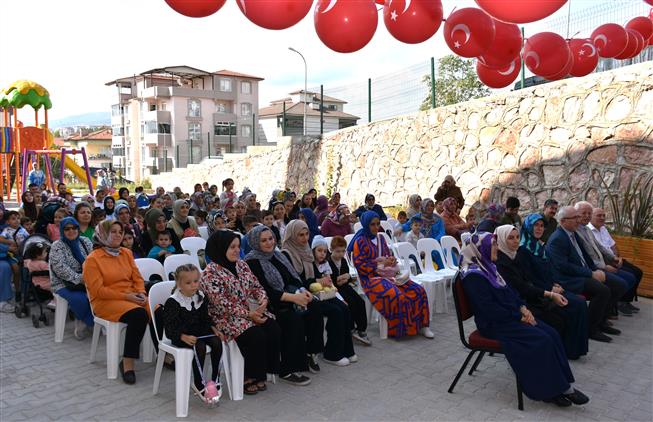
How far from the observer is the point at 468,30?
5.09 meters

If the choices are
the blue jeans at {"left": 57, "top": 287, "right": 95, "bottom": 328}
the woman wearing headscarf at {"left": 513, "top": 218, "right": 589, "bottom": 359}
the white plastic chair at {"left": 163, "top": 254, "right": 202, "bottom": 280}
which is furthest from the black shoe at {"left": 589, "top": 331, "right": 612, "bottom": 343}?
the blue jeans at {"left": 57, "top": 287, "right": 95, "bottom": 328}

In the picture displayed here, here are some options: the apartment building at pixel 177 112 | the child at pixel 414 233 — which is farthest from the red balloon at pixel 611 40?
the apartment building at pixel 177 112

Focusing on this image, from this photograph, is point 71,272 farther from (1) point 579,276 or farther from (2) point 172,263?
(1) point 579,276

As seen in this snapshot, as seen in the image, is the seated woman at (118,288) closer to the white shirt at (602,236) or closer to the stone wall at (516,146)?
the white shirt at (602,236)

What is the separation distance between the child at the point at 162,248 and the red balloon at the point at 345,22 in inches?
112

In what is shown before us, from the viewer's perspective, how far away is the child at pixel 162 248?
18.4 feet

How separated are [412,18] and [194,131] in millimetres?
45269

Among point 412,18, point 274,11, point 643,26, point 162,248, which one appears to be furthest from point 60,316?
point 643,26

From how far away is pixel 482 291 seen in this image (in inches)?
156

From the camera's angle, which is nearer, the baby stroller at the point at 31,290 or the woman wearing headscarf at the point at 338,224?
the baby stroller at the point at 31,290

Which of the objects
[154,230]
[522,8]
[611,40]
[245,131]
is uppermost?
[245,131]

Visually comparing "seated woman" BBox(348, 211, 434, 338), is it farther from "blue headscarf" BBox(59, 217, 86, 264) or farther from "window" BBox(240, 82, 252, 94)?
"window" BBox(240, 82, 252, 94)

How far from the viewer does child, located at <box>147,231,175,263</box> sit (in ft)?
18.4

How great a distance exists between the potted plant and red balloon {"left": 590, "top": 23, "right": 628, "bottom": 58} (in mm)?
1876
